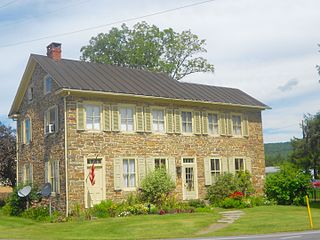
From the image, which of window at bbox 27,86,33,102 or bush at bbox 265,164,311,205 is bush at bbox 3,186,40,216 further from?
bush at bbox 265,164,311,205

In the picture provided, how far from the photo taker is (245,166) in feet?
103

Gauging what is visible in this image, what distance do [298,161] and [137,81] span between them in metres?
36.6

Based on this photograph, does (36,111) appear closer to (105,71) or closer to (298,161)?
(105,71)

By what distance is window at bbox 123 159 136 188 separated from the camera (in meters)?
25.8

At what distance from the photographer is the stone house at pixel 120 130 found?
24344mm

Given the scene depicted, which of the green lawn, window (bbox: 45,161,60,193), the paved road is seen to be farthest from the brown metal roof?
the paved road

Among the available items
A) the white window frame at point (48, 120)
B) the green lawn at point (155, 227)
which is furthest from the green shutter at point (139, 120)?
the green lawn at point (155, 227)

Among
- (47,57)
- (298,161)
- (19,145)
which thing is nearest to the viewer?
(47,57)

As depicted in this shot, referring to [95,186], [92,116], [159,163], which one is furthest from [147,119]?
[95,186]

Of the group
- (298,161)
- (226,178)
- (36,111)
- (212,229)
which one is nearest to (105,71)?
(36,111)

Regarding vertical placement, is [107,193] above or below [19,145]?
below

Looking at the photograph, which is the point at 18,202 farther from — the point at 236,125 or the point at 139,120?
the point at 236,125

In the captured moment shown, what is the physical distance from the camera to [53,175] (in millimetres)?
25312

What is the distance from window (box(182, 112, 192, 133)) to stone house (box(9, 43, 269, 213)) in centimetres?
6
